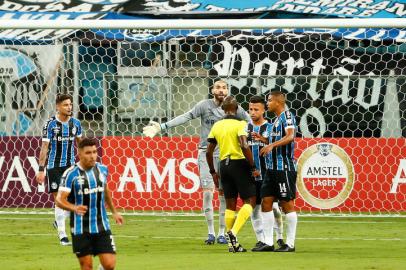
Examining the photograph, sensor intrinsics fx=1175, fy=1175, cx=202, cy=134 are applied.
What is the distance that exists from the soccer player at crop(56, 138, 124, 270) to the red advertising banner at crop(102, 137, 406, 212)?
29.5 feet

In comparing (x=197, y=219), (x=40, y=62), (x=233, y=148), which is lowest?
(x=197, y=219)

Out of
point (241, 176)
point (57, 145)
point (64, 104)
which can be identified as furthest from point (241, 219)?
point (57, 145)

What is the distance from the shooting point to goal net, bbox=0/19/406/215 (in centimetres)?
1847

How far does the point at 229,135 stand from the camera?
13.0 metres

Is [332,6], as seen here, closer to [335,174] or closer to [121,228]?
[335,174]

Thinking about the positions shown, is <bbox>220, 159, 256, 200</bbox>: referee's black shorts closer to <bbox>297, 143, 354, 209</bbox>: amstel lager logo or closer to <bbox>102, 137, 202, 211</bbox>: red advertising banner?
<bbox>297, 143, 354, 209</bbox>: amstel lager logo

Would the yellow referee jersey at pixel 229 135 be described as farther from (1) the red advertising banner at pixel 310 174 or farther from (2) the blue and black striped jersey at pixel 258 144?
(1) the red advertising banner at pixel 310 174

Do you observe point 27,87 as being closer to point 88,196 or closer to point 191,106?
point 191,106

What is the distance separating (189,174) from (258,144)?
17.1 ft

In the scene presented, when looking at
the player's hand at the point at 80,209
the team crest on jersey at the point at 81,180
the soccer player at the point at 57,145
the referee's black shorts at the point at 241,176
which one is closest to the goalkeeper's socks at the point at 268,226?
the referee's black shorts at the point at 241,176

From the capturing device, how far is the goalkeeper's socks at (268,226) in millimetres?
12878

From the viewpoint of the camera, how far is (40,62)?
64.9ft

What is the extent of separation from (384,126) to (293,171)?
6.29 metres

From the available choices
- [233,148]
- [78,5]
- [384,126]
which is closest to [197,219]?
[384,126]
